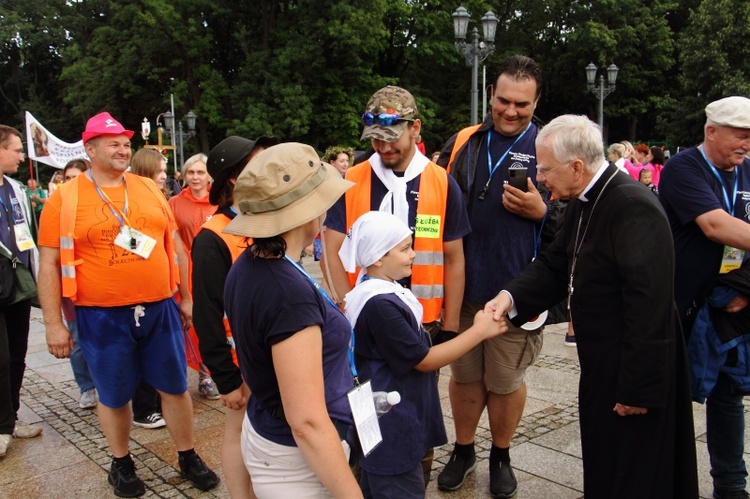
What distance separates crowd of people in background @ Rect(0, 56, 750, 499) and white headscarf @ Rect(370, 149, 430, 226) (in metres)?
0.01

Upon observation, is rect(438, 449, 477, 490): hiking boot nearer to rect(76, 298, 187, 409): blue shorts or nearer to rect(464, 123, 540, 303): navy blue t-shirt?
rect(464, 123, 540, 303): navy blue t-shirt

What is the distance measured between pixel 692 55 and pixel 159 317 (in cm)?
3594

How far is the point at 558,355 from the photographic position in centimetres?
629

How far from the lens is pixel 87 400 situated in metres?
5.21

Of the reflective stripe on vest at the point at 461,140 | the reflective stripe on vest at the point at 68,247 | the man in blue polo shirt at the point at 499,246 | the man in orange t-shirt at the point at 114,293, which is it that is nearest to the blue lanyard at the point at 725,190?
the man in blue polo shirt at the point at 499,246

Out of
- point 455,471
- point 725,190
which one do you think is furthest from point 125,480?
point 725,190

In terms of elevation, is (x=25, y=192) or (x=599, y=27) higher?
(x=599, y=27)

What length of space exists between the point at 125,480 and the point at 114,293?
3.49 feet

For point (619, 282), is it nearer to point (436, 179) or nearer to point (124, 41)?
point (436, 179)

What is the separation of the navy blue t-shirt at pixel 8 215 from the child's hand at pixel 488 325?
3.38m

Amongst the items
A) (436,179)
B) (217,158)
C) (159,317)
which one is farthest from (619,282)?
(159,317)

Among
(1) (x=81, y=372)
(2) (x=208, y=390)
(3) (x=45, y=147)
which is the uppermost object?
(3) (x=45, y=147)

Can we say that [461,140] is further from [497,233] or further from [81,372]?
[81,372]

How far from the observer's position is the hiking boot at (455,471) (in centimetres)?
360
